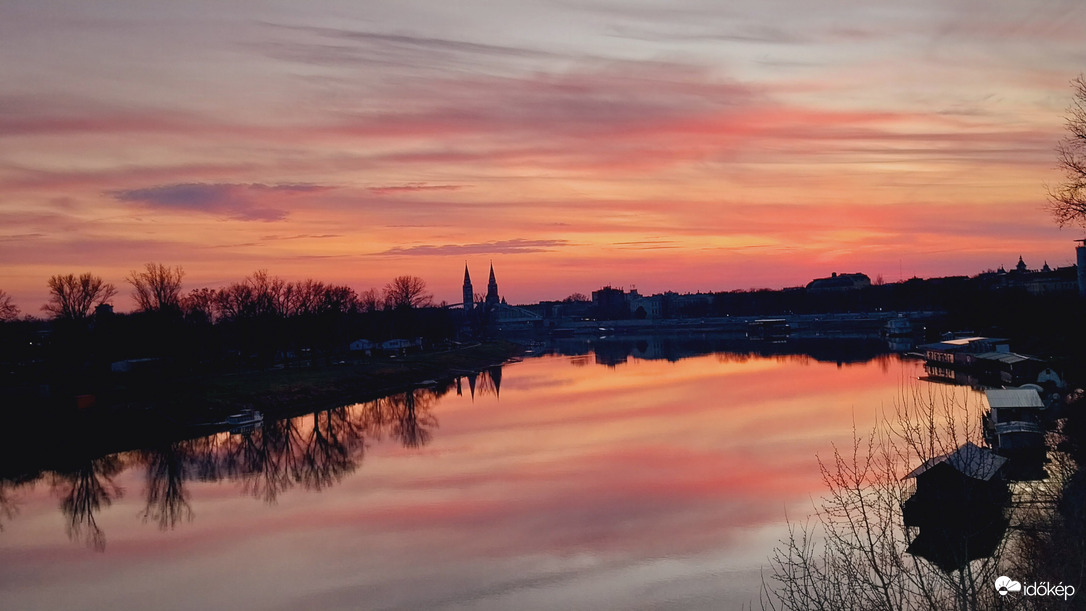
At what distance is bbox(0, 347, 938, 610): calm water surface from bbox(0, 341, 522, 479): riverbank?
314 cm

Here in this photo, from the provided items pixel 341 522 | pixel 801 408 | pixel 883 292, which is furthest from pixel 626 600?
pixel 883 292

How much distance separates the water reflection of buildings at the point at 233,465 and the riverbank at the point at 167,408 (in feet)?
7.01

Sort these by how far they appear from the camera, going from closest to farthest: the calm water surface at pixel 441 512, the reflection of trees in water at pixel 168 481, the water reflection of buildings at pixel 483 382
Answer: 1. the calm water surface at pixel 441 512
2. the reflection of trees in water at pixel 168 481
3. the water reflection of buildings at pixel 483 382

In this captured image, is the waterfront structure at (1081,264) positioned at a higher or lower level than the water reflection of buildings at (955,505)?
higher

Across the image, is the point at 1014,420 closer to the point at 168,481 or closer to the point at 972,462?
the point at 972,462

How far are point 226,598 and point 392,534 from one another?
225 inches

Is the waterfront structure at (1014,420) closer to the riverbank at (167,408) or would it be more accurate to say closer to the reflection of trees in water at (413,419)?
the reflection of trees in water at (413,419)

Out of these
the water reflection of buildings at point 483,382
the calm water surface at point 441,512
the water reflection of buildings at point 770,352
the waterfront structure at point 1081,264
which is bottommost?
the calm water surface at point 441,512

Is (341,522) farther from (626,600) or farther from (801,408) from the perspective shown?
(801,408)

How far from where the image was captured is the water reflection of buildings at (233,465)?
3123cm

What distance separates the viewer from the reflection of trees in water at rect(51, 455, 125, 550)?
27953mm

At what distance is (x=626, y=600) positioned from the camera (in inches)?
749

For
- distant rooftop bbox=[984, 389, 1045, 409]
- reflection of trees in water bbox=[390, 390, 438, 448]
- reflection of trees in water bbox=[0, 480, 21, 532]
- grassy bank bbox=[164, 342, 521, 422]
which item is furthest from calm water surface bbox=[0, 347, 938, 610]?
distant rooftop bbox=[984, 389, 1045, 409]

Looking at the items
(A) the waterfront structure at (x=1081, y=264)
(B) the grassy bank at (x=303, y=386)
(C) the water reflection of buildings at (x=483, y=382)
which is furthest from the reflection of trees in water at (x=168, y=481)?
(A) the waterfront structure at (x=1081, y=264)
